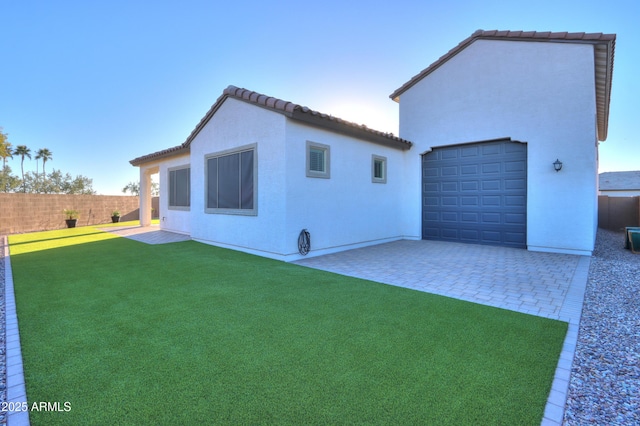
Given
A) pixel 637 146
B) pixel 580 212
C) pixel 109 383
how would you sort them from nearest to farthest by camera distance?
1. pixel 109 383
2. pixel 580 212
3. pixel 637 146

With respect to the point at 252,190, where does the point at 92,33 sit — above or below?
above

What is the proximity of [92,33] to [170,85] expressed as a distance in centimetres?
329

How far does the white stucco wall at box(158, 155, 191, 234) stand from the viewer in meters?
12.2

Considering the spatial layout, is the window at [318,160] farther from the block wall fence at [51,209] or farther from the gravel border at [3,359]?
the block wall fence at [51,209]

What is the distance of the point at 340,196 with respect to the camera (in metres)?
8.48

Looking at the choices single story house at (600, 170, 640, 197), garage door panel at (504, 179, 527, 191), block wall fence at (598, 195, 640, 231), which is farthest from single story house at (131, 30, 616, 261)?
single story house at (600, 170, 640, 197)

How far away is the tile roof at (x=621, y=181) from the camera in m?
32.4

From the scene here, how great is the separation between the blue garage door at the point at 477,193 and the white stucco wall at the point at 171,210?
936cm

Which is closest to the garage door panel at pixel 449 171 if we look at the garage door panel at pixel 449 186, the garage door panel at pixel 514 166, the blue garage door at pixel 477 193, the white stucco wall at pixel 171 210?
the blue garage door at pixel 477 193

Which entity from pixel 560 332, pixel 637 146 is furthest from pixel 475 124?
pixel 637 146

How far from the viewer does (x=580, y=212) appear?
7953 mm

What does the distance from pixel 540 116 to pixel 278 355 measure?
9.71 m

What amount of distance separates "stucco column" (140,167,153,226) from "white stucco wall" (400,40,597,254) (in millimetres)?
14360

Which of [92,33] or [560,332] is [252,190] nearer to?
[560,332]
